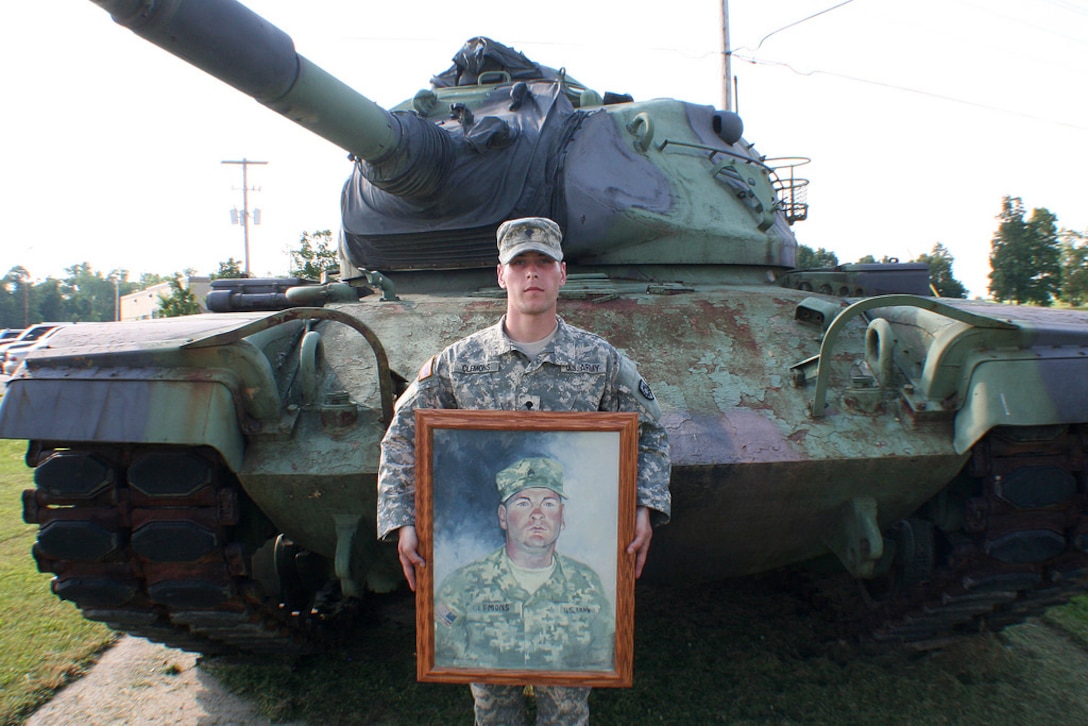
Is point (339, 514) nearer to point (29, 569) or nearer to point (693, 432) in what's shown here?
point (693, 432)

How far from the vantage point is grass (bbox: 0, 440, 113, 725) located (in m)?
3.52

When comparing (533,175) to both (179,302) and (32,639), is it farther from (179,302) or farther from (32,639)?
(179,302)

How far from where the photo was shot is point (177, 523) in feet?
8.70

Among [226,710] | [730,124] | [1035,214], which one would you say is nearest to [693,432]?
[226,710]

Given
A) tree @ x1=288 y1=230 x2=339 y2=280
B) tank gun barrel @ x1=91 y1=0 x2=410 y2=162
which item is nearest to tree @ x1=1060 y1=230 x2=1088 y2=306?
tree @ x1=288 y1=230 x2=339 y2=280

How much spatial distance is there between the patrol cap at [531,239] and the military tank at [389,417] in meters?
0.91

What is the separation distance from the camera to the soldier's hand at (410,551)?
1.96 metres

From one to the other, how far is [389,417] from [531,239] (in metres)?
1.08

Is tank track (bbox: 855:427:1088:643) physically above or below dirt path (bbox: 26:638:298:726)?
above

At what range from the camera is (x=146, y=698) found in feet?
11.5

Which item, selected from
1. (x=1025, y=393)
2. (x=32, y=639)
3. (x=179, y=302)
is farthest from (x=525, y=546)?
(x=179, y=302)

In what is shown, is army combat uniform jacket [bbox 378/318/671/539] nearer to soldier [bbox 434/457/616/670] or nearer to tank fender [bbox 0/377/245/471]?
soldier [bbox 434/457/616/670]

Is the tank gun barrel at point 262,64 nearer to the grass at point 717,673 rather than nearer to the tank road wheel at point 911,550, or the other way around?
the grass at point 717,673

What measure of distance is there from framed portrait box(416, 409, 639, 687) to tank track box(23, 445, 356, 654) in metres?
1.10
